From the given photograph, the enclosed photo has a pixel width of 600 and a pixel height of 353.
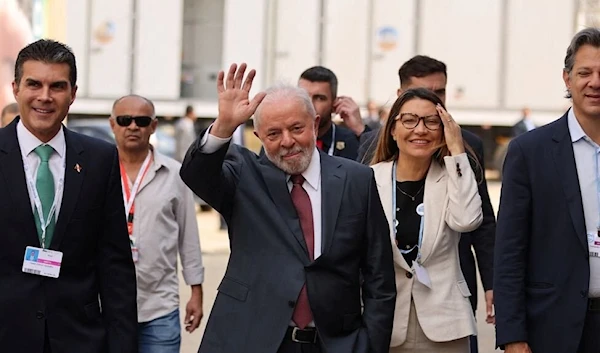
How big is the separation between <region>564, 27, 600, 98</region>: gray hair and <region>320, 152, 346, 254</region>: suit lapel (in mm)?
1043

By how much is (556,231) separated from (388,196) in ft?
2.92

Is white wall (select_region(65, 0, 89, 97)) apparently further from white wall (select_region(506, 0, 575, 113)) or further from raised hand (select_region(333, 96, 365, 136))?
raised hand (select_region(333, 96, 365, 136))

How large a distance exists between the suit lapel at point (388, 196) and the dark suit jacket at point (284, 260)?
0.47 metres

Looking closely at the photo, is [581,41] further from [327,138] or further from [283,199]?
[327,138]

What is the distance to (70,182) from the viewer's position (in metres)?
4.70

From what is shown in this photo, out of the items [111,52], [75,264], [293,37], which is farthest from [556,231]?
[111,52]

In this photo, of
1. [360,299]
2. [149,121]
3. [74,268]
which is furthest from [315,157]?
[149,121]

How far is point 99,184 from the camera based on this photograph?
4.80 m

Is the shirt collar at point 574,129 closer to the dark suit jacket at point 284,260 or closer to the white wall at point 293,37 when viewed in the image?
the dark suit jacket at point 284,260

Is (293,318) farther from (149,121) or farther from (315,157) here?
(149,121)

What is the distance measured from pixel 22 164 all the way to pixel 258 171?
919mm

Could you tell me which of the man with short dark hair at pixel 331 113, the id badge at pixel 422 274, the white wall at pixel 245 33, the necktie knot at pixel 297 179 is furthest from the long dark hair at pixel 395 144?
the white wall at pixel 245 33

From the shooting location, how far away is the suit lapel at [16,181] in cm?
455

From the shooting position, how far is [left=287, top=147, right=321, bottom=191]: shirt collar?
4848mm
